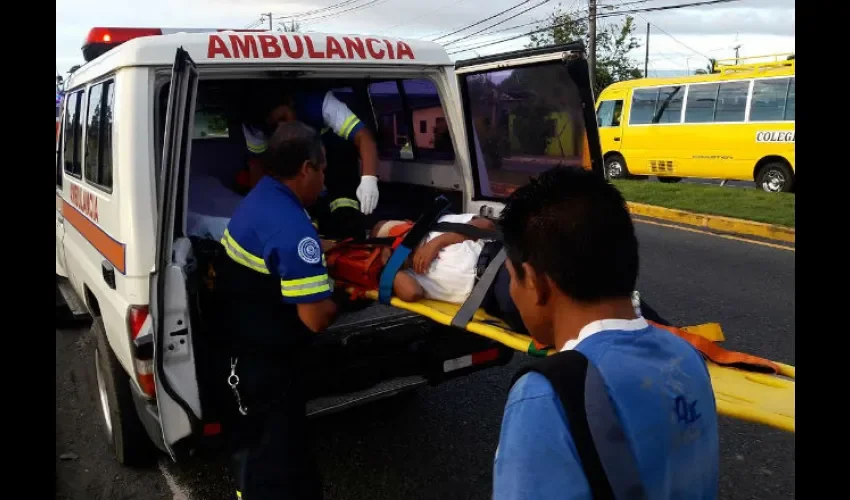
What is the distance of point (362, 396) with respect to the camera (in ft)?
10.2

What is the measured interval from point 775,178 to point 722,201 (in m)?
3.02

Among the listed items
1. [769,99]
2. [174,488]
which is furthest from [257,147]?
[769,99]

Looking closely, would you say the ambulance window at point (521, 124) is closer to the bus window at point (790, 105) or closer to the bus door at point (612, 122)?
the bus window at point (790, 105)

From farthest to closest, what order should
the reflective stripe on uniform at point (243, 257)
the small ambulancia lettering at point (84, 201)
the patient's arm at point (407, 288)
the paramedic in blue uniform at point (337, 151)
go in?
the paramedic in blue uniform at point (337, 151) < the small ambulancia lettering at point (84, 201) < the patient's arm at point (407, 288) < the reflective stripe on uniform at point (243, 257)

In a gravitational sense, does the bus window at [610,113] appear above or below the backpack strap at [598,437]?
above

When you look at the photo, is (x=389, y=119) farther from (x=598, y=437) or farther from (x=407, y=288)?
(x=598, y=437)

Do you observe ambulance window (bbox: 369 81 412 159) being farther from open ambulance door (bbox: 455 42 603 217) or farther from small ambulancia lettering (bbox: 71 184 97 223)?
small ambulancia lettering (bbox: 71 184 97 223)

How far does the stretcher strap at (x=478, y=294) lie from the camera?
2.65m

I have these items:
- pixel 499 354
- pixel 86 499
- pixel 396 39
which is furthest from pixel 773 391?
pixel 86 499

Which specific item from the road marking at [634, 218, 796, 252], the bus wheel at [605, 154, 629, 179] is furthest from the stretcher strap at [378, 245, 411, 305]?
the bus wheel at [605, 154, 629, 179]

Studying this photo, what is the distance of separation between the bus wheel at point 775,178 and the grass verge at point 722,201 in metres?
1.49

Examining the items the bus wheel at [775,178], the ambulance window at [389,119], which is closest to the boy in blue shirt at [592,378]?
the ambulance window at [389,119]

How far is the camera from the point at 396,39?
354cm

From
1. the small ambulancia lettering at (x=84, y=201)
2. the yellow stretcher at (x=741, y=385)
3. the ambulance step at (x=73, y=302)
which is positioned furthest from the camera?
the ambulance step at (x=73, y=302)
